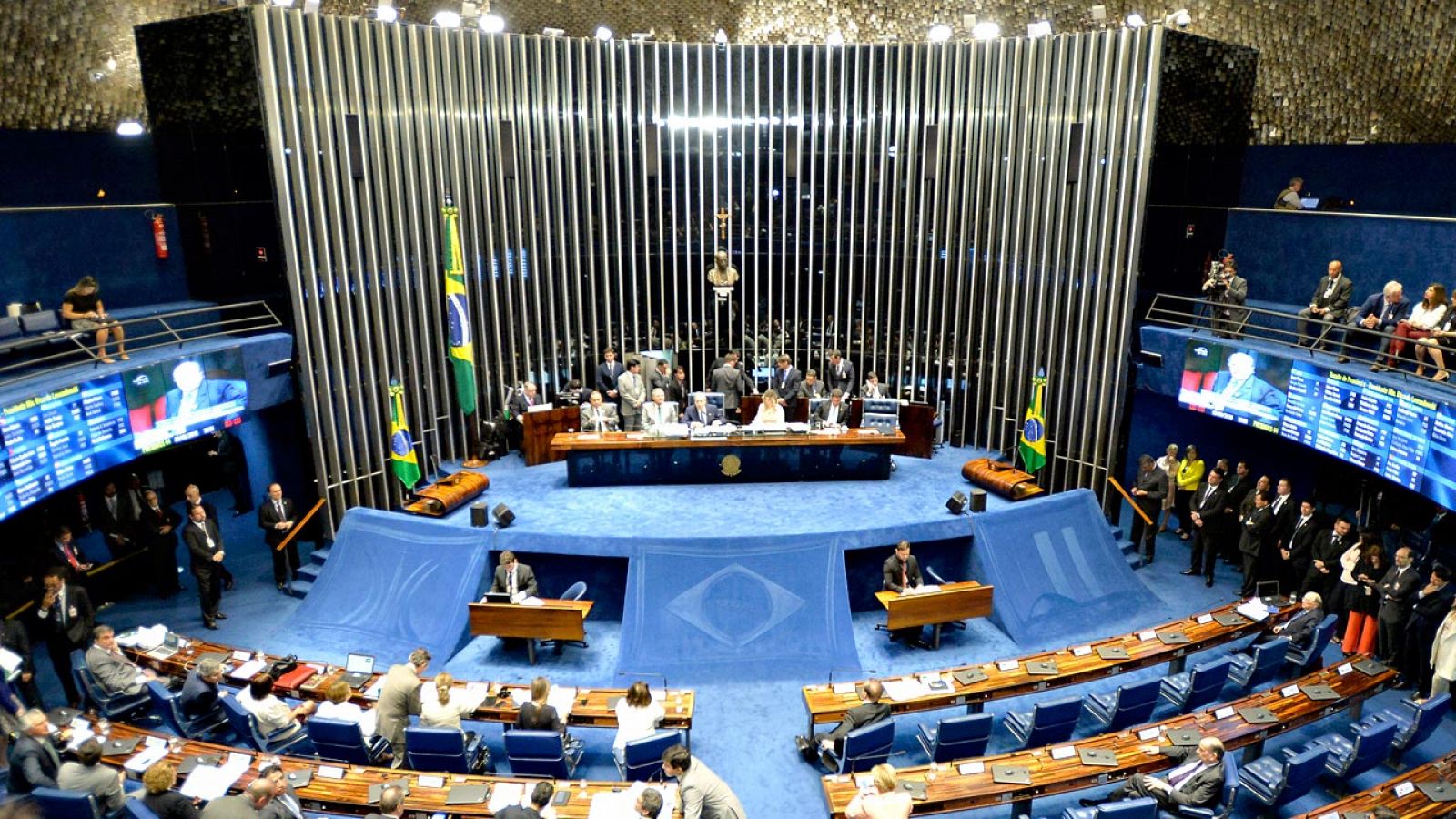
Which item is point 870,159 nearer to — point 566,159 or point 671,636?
point 566,159

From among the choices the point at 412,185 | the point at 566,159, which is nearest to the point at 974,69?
the point at 566,159

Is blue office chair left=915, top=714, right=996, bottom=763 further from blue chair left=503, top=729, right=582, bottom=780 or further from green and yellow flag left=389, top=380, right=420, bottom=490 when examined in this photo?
green and yellow flag left=389, top=380, right=420, bottom=490

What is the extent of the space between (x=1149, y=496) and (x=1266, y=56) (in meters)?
7.14

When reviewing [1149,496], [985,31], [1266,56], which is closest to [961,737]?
[1149,496]

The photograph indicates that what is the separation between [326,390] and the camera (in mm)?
12938

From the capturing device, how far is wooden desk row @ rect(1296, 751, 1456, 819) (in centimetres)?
691

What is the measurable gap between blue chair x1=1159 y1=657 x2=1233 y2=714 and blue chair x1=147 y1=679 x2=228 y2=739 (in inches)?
354

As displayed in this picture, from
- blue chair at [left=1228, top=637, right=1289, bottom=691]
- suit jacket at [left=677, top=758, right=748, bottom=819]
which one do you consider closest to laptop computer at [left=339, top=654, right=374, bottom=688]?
suit jacket at [left=677, top=758, right=748, bottom=819]

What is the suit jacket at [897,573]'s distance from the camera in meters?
10.8

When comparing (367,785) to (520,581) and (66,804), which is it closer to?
(66,804)

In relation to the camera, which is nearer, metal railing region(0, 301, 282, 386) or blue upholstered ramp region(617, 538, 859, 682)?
metal railing region(0, 301, 282, 386)

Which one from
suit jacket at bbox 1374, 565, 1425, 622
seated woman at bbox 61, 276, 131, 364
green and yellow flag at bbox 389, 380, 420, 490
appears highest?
seated woman at bbox 61, 276, 131, 364

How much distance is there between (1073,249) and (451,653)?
1028 cm

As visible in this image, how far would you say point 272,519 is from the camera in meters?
A: 12.1
